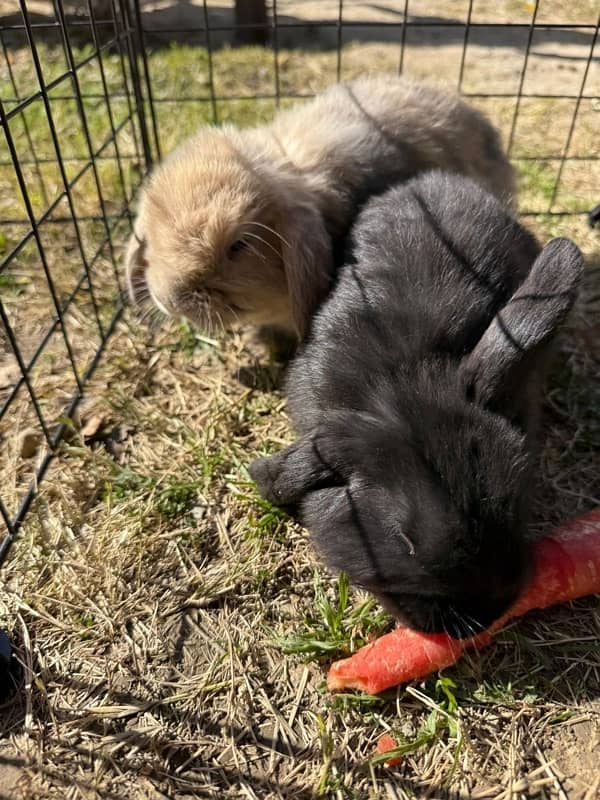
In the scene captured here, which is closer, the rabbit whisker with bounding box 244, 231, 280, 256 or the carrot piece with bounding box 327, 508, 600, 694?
the carrot piece with bounding box 327, 508, 600, 694

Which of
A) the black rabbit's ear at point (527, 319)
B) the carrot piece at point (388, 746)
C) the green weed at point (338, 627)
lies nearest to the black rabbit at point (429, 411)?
the black rabbit's ear at point (527, 319)

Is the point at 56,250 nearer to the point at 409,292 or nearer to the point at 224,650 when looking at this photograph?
the point at 409,292

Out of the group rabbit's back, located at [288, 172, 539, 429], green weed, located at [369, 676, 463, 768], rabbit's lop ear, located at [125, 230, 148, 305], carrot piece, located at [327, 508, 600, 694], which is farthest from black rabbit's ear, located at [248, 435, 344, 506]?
rabbit's lop ear, located at [125, 230, 148, 305]

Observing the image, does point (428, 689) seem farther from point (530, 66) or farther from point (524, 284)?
point (530, 66)

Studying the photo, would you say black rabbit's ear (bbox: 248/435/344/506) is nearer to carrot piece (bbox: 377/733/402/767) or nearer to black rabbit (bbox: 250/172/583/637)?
black rabbit (bbox: 250/172/583/637)

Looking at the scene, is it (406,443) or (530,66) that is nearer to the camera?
(406,443)

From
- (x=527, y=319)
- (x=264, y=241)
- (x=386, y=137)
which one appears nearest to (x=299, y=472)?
(x=527, y=319)

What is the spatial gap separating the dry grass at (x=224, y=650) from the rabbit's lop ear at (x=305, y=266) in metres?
0.49

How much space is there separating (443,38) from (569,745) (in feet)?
23.1

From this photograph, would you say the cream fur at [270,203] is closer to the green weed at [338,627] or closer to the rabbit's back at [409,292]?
the rabbit's back at [409,292]

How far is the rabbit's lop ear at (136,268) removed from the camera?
277 cm

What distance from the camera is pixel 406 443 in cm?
180

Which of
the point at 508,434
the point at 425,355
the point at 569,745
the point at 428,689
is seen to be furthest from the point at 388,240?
the point at 569,745

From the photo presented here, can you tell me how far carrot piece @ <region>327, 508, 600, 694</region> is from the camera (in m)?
1.79
